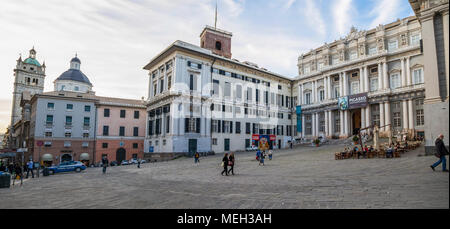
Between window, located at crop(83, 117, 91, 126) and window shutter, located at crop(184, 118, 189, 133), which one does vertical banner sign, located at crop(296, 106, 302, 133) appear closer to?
window shutter, located at crop(184, 118, 189, 133)

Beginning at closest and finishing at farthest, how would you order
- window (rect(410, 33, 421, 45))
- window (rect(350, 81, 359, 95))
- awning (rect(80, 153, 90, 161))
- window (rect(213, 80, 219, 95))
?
window (rect(410, 33, 421, 45)) → window (rect(213, 80, 219, 95)) → window (rect(350, 81, 359, 95)) → awning (rect(80, 153, 90, 161))

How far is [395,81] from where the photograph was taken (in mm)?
39938

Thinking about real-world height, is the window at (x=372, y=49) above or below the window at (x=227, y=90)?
above

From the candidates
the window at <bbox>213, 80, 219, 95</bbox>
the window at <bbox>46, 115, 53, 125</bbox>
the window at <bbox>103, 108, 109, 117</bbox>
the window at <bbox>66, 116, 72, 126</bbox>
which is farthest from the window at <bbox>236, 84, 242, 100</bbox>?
the window at <bbox>46, 115, 53, 125</bbox>

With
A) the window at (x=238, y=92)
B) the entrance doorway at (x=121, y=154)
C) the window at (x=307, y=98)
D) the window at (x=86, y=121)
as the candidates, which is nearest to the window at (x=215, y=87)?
A: the window at (x=238, y=92)

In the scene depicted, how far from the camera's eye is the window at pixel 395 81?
39.6m

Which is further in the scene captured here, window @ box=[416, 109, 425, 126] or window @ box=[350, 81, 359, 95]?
window @ box=[350, 81, 359, 95]

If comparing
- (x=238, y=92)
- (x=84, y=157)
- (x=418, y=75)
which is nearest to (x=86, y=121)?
(x=84, y=157)

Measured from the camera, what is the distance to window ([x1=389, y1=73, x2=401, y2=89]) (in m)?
39.6

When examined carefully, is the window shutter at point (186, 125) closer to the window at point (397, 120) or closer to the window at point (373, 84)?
the window at point (373, 84)

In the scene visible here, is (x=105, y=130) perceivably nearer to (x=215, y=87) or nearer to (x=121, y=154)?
(x=121, y=154)
